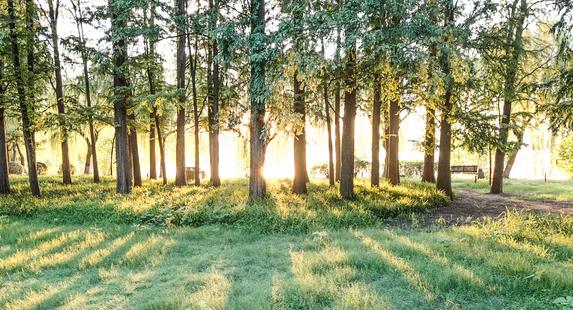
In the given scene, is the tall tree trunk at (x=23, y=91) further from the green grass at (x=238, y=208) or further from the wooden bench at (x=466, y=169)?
the wooden bench at (x=466, y=169)

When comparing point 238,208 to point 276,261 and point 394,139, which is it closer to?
point 276,261

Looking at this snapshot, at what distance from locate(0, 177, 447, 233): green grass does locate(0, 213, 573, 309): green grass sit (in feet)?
2.96

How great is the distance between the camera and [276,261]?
644 cm

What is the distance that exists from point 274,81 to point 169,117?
16.1 m

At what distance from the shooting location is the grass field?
4684mm

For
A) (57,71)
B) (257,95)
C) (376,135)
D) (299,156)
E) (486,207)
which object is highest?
(57,71)

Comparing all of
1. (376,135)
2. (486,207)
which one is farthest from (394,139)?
(486,207)

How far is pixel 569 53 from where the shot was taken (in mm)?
12125

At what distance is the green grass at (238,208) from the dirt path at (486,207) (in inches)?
27.4

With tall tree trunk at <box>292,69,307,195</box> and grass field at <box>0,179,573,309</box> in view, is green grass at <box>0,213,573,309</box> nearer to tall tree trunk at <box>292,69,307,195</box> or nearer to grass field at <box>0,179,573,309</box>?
grass field at <box>0,179,573,309</box>

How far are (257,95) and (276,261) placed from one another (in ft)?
19.3

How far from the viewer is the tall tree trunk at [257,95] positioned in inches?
412

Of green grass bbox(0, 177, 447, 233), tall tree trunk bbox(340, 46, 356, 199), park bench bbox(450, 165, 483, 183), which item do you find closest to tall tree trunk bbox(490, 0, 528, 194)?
green grass bbox(0, 177, 447, 233)

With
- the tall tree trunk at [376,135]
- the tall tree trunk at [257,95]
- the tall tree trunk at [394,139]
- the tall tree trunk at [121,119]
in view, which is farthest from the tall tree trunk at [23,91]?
the tall tree trunk at [394,139]
